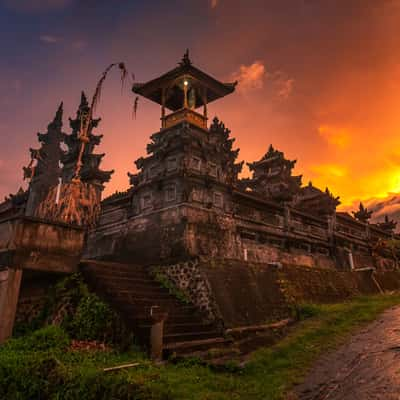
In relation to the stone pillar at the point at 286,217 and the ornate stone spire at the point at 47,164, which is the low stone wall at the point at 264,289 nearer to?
the stone pillar at the point at 286,217

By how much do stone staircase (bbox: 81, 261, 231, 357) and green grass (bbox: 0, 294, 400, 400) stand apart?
2.55 feet

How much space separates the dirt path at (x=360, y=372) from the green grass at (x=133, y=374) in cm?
40

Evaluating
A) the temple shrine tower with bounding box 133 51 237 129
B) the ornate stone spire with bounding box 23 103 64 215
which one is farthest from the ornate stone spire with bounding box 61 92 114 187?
the temple shrine tower with bounding box 133 51 237 129

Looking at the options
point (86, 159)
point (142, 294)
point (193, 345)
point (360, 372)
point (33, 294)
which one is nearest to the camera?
point (360, 372)

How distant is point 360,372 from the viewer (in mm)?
6387

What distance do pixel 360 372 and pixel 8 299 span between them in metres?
8.29

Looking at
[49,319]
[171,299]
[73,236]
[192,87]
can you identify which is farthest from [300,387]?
[192,87]

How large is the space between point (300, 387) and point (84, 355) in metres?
4.63

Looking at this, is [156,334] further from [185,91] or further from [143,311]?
[185,91]

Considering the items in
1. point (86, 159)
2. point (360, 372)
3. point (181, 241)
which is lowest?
point (360, 372)

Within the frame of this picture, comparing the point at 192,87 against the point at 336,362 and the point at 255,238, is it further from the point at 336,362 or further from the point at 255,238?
the point at 336,362

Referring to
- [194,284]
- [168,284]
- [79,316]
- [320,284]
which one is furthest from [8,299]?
[320,284]

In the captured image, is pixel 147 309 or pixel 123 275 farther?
pixel 123 275

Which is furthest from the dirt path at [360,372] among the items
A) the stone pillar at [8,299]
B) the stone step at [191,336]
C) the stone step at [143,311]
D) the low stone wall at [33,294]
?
the low stone wall at [33,294]
